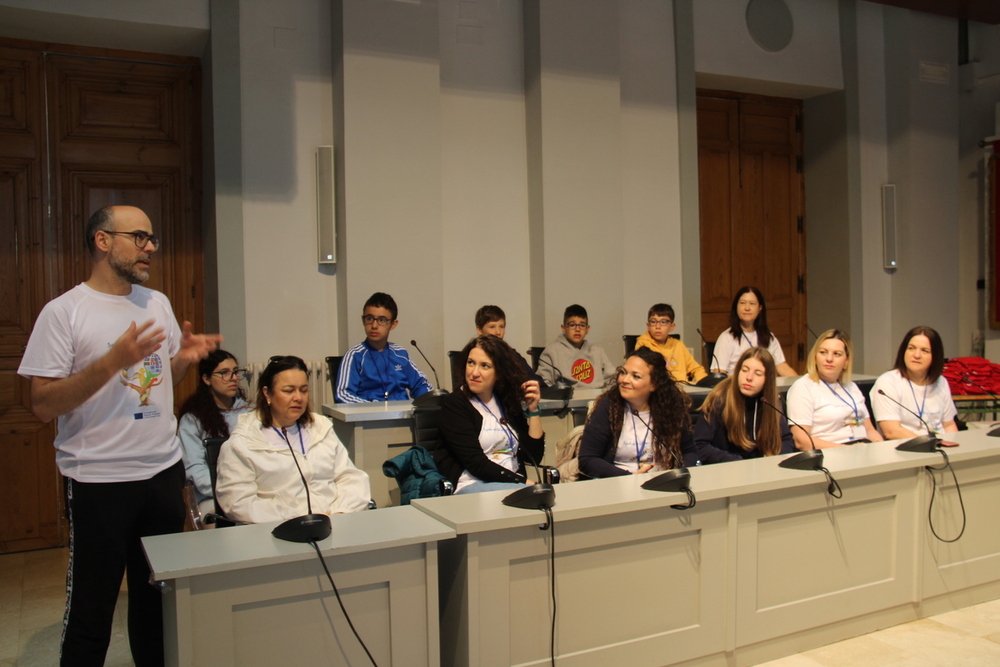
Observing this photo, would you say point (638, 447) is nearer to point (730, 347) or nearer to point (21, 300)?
point (730, 347)

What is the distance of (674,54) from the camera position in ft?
19.7

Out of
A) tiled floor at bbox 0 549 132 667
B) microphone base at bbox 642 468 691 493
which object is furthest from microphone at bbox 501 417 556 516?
tiled floor at bbox 0 549 132 667

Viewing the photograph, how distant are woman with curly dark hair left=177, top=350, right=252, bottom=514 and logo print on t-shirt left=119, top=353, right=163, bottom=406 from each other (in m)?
0.92

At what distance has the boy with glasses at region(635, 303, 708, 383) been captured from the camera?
205 inches

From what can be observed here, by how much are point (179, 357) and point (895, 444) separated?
2654 millimetres

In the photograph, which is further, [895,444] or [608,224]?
[608,224]

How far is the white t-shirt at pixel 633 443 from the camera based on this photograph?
3236 millimetres

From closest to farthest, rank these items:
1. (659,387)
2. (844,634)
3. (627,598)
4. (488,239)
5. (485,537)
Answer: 1. (485,537)
2. (627,598)
3. (844,634)
4. (659,387)
5. (488,239)

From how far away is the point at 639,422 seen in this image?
3.26 metres

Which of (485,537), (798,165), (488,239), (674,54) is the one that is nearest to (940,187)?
(798,165)

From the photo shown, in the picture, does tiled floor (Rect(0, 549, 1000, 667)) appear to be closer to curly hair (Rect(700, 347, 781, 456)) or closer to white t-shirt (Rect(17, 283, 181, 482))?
curly hair (Rect(700, 347, 781, 456))

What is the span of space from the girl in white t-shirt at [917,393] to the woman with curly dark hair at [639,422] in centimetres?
124

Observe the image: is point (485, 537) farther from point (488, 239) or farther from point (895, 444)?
point (488, 239)

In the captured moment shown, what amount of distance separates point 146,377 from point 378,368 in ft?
7.72
